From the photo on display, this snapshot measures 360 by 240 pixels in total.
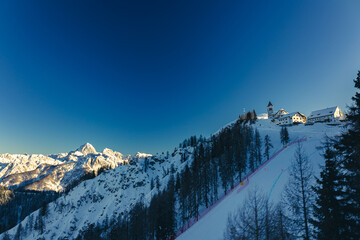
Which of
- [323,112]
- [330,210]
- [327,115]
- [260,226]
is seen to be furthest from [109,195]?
[323,112]

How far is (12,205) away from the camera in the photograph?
19775 cm

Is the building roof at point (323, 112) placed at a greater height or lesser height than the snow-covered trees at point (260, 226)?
greater

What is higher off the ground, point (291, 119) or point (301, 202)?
point (291, 119)

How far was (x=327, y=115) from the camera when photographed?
91.0 meters

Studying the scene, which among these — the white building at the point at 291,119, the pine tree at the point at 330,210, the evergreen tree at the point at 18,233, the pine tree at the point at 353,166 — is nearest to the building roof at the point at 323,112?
the white building at the point at 291,119

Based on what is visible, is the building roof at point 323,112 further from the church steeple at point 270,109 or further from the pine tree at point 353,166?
the pine tree at point 353,166

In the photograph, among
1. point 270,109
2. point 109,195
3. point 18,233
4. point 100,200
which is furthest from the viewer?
point 270,109

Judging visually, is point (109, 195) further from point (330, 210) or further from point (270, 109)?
point (270, 109)

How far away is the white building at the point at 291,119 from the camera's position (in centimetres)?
10498

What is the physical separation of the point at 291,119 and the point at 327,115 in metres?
17.9

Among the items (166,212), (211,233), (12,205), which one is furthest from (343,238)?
(12,205)

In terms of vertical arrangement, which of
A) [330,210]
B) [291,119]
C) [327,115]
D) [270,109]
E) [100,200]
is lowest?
[100,200]

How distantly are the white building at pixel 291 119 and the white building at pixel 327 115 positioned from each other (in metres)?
7.95

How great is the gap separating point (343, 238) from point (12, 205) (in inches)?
12217
